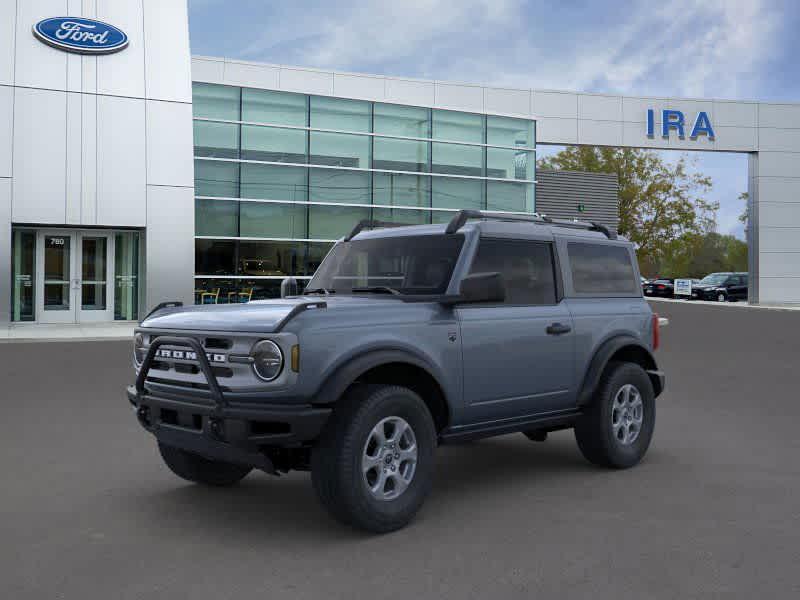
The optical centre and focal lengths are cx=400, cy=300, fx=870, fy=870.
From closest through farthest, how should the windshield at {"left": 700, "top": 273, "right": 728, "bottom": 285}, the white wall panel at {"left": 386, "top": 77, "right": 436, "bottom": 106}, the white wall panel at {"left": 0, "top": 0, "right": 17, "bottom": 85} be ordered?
the white wall panel at {"left": 0, "top": 0, "right": 17, "bottom": 85} < the white wall panel at {"left": 386, "top": 77, "right": 436, "bottom": 106} < the windshield at {"left": 700, "top": 273, "right": 728, "bottom": 285}

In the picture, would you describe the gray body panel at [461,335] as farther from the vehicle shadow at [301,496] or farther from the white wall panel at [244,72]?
the white wall panel at [244,72]

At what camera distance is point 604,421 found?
21.6 feet

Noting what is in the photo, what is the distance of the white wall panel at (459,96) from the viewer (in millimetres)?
38281

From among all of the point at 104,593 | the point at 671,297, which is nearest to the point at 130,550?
the point at 104,593

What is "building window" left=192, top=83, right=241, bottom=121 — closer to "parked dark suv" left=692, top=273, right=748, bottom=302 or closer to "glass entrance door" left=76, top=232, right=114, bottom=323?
"glass entrance door" left=76, top=232, right=114, bottom=323

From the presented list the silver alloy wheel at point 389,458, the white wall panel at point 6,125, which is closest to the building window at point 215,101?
the white wall panel at point 6,125

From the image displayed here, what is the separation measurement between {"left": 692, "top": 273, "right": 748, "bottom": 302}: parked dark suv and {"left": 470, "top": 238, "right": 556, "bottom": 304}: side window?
4762cm

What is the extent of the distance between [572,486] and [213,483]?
8.48 ft

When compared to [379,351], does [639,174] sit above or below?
above

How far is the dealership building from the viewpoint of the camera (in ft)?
80.0

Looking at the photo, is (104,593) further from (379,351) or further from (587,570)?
(587,570)

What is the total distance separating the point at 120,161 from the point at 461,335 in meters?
21.4

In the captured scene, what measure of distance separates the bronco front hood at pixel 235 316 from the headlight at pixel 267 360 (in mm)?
87

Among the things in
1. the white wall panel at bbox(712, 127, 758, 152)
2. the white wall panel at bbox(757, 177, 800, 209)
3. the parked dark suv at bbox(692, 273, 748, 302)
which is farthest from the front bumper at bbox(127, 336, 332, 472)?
the parked dark suv at bbox(692, 273, 748, 302)
